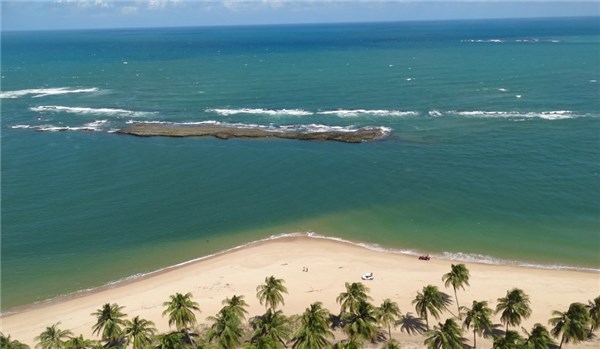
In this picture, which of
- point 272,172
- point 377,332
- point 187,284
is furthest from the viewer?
point 272,172

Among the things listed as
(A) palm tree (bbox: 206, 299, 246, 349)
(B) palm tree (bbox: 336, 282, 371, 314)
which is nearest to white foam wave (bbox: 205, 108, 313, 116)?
(B) palm tree (bbox: 336, 282, 371, 314)

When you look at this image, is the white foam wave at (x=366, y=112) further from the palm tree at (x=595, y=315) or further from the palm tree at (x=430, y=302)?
the palm tree at (x=595, y=315)

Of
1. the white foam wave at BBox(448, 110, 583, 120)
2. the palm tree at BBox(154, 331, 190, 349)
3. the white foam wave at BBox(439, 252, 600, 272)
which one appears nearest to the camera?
the palm tree at BBox(154, 331, 190, 349)

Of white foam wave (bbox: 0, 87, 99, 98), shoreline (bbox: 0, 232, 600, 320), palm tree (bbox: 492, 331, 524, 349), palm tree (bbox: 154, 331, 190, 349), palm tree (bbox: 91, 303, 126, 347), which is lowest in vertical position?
shoreline (bbox: 0, 232, 600, 320)

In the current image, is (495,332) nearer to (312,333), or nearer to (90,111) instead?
(312,333)

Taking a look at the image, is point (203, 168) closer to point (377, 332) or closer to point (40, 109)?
point (377, 332)

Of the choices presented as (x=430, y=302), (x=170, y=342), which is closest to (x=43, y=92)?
(x=170, y=342)

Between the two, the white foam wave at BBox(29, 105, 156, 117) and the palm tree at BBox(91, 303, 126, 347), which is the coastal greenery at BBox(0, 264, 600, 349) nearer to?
the palm tree at BBox(91, 303, 126, 347)

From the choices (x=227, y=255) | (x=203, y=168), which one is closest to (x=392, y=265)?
(x=227, y=255)
